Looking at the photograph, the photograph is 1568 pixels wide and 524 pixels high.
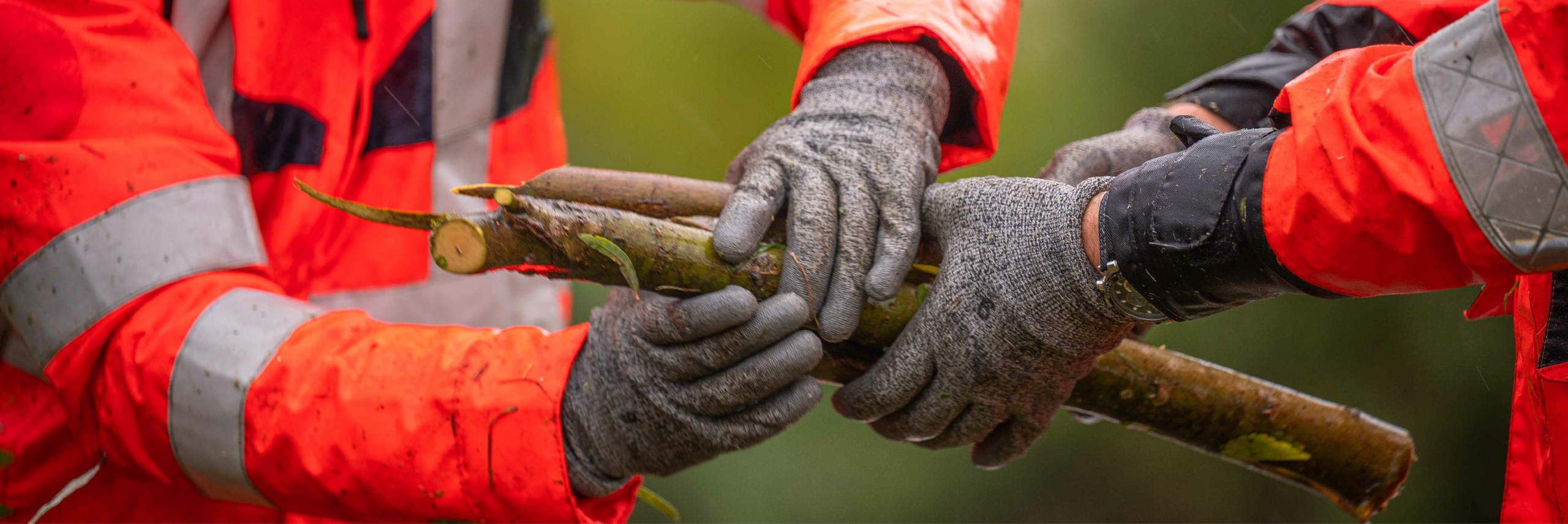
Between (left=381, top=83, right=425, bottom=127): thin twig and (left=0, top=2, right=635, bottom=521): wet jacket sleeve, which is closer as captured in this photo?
(left=0, top=2, right=635, bottom=521): wet jacket sleeve

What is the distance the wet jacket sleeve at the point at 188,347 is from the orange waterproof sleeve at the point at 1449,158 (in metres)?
0.77

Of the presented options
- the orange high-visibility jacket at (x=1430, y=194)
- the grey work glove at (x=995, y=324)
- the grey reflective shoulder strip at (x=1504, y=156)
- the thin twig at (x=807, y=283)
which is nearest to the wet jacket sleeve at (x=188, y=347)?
the thin twig at (x=807, y=283)

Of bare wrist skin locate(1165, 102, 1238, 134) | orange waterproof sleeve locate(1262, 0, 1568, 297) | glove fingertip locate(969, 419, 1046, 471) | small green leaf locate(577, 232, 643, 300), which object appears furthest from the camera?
bare wrist skin locate(1165, 102, 1238, 134)

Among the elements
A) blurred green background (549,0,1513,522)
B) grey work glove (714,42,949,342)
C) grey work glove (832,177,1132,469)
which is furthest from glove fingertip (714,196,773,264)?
blurred green background (549,0,1513,522)

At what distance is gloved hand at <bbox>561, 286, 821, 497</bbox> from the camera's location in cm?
85

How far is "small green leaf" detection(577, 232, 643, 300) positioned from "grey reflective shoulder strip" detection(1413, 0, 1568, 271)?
701 mm

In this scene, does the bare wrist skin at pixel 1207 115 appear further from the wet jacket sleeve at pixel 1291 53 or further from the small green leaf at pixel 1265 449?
the small green leaf at pixel 1265 449

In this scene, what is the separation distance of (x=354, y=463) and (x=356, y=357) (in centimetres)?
12

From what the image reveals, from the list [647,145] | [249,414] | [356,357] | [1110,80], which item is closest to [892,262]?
[356,357]

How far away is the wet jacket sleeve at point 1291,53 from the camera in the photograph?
1.08 m

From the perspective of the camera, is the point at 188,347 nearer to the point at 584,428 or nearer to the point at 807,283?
the point at 584,428

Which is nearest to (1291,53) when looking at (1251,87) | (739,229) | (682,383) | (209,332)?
(1251,87)

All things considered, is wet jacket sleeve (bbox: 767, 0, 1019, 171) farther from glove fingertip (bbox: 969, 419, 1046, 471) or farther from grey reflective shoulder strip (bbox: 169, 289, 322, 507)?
grey reflective shoulder strip (bbox: 169, 289, 322, 507)

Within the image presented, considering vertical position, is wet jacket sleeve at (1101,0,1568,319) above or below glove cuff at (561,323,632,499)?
above
